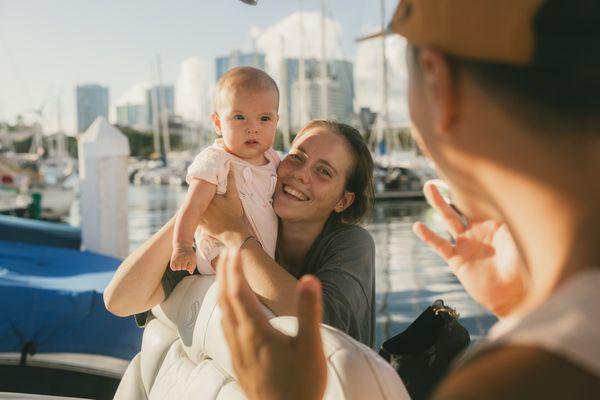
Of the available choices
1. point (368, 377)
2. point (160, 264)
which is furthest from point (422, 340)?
point (160, 264)

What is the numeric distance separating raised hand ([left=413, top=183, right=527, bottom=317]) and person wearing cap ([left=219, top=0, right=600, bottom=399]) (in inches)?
11.5

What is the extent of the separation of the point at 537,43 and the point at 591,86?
0.06m

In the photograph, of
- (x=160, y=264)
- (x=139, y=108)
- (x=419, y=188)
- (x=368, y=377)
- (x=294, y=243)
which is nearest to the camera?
(x=368, y=377)

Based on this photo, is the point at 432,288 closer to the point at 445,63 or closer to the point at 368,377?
the point at 368,377

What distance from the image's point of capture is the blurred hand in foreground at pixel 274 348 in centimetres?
72

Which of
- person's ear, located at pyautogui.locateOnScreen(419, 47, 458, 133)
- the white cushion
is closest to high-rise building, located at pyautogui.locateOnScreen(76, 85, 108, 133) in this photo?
the white cushion

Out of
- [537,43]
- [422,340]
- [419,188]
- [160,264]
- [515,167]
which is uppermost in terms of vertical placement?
[537,43]

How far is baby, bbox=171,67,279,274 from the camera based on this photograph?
1.92 meters

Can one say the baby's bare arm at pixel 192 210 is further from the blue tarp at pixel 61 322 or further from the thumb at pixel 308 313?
the blue tarp at pixel 61 322

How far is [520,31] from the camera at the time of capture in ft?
1.82

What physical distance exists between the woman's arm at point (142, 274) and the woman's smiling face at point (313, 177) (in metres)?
0.36

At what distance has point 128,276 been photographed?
1930 mm

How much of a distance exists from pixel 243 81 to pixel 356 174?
0.47 metres

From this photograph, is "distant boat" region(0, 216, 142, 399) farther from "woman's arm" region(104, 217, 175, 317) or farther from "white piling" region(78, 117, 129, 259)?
"woman's arm" region(104, 217, 175, 317)
